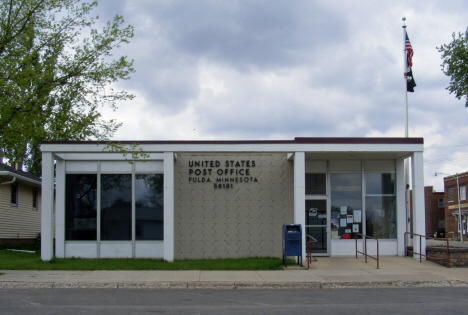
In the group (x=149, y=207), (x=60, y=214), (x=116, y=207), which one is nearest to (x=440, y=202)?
(x=149, y=207)

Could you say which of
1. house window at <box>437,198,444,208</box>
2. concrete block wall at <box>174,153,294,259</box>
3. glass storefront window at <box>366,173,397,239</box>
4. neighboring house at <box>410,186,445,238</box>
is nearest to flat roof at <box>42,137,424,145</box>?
concrete block wall at <box>174,153,294,259</box>

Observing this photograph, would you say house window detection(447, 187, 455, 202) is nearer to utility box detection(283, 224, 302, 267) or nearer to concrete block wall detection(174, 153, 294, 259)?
concrete block wall detection(174, 153, 294, 259)

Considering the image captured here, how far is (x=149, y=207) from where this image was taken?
16.9 m

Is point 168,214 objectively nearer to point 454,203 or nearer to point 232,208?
point 232,208

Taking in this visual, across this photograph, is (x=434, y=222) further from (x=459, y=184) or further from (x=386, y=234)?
(x=386, y=234)

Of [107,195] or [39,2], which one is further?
[107,195]

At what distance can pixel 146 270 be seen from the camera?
1418cm

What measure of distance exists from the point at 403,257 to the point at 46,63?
45.1 ft

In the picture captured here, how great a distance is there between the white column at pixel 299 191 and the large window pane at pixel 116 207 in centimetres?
579

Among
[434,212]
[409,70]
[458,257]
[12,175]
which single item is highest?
[409,70]

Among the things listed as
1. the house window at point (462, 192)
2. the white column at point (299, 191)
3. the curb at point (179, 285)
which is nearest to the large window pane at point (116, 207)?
the curb at point (179, 285)

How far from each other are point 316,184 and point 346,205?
1.34 meters

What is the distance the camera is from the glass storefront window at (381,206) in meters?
17.7

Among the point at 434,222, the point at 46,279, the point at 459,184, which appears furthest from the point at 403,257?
the point at 434,222
